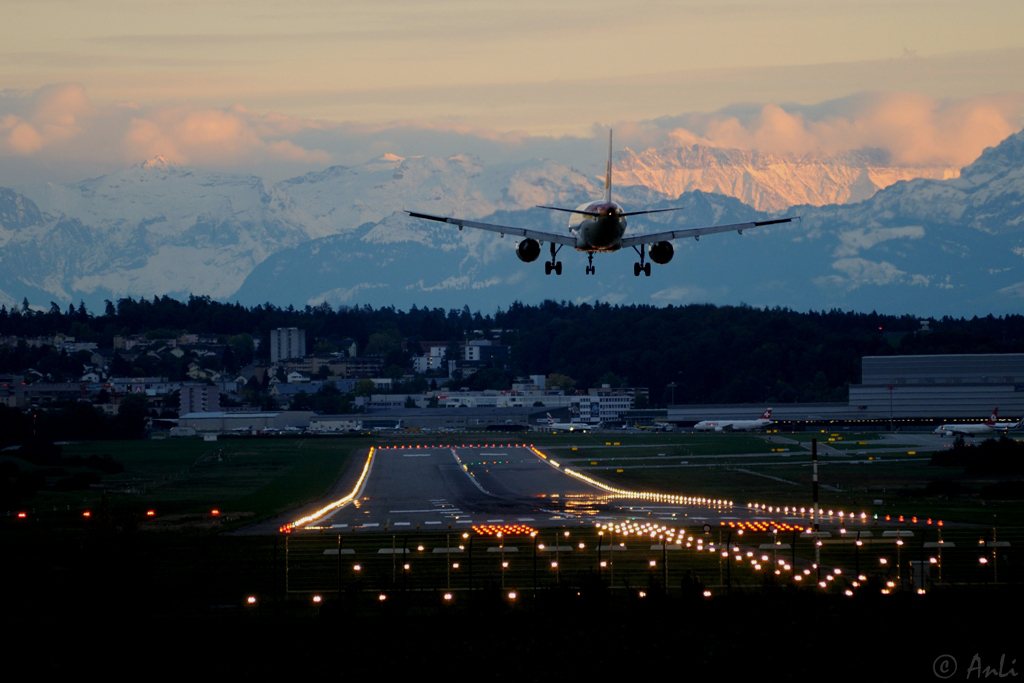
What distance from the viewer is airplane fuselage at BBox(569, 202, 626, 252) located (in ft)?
200

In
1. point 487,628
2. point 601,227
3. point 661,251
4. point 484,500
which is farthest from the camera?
point 484,500

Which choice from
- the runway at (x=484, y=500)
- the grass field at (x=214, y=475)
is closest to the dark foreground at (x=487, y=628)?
the grass field at (x=214, y=475)

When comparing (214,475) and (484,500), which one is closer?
(484,500)

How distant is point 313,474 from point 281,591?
70535 mm

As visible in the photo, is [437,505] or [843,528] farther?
[437,505]

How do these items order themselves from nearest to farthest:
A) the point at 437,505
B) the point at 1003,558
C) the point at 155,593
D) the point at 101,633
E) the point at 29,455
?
the point at 101,633 < the point at 155,593 < the point at 1003,558 < the point at 437,505 < the point at 29,455

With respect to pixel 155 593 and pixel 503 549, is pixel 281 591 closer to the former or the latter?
pixel 155 593

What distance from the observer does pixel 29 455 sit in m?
133

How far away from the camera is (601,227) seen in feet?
201

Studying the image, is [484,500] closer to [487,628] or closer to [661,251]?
[661,251]

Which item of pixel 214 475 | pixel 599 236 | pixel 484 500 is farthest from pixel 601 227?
pixel 214 475

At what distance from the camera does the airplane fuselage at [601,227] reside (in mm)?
60938

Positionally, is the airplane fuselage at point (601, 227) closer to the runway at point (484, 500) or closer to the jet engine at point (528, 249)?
the jet engine at point (528, 249)

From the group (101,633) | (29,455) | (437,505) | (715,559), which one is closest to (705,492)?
(437,505)
